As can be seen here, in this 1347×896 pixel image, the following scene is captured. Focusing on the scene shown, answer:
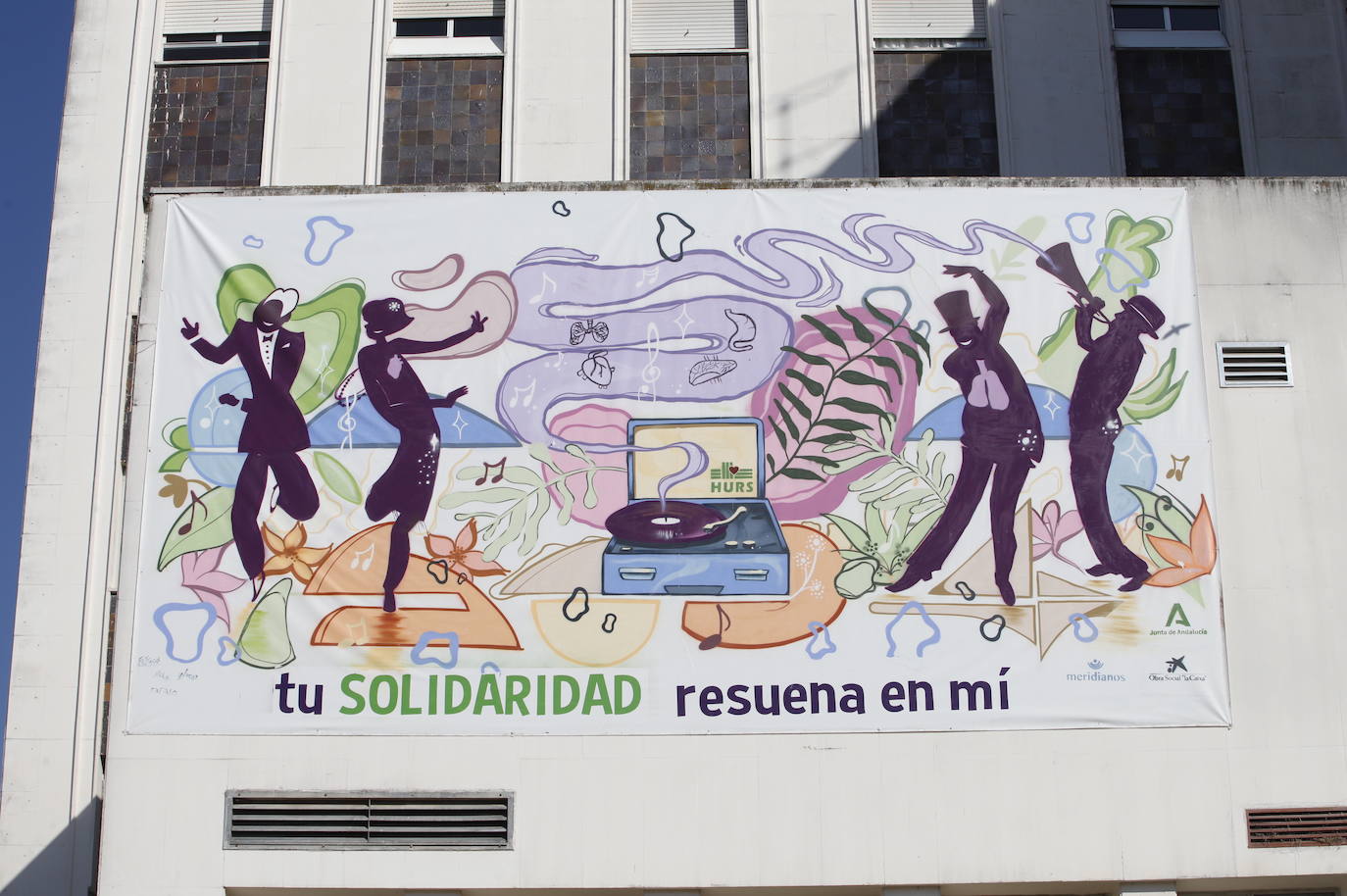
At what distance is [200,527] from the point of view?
14.4m

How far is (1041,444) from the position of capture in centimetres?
1447

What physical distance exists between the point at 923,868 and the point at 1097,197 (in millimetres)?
6951

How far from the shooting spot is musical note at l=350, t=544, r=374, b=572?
46.6 feet

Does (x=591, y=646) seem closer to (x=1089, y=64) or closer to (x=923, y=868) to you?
(x=923, y=868)

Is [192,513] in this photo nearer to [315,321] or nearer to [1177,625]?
[315,321]

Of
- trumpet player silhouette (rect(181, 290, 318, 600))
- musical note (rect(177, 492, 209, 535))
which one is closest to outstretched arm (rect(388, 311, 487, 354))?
trumpet player silhouette (rect(181, 290, 318, 600))

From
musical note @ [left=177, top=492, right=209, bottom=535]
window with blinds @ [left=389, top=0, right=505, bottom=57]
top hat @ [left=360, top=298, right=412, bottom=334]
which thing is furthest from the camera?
window with blinds @ [left=389, top=0, right=505, bottom=57]

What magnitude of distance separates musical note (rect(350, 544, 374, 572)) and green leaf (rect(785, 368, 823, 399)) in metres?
4.43

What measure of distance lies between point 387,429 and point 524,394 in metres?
1.39

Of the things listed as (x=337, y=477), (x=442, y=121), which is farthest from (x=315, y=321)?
(x=442, y=121)

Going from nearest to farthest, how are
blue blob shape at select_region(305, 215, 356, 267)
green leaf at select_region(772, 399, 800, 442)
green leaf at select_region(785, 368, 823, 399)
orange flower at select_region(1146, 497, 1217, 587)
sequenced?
orange flower at select_region(1146, 497, 1217, 587), green leaf at select_region(772, 399, 800, 442), green leaf at select_region(785, 368, 823, 399), blue blob shape at select_region(305, 215, 356, 267)

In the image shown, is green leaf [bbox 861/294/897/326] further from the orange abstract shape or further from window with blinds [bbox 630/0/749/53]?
window with blinds [bbox 630/0/749/53]

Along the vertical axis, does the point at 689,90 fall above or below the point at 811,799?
above

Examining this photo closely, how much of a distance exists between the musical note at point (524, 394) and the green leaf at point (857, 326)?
3159 mm
